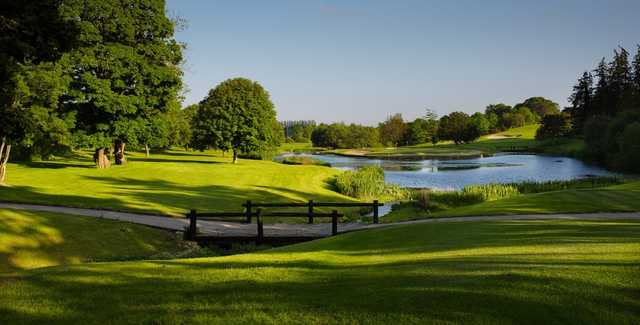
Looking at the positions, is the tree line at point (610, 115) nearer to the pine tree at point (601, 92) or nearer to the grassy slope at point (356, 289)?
the pine tree at point (601, 92)

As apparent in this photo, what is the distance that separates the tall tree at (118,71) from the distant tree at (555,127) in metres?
123

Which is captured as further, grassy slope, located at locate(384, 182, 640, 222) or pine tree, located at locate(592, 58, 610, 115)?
pine tree, located at locate(592, 58, 610, 115)

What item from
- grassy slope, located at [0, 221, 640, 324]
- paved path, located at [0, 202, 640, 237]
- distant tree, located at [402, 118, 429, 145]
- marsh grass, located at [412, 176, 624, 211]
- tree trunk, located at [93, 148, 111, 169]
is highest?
distant tree, located at [402, 118, 429, 145]

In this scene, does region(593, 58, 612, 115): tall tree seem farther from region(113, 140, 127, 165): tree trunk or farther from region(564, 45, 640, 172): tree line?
region(113, 140, 127, 165): tree trunk

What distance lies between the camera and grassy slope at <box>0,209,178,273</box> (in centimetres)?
1484

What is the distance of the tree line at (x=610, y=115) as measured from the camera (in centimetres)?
6500

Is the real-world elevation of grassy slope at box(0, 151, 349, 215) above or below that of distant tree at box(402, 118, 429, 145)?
below

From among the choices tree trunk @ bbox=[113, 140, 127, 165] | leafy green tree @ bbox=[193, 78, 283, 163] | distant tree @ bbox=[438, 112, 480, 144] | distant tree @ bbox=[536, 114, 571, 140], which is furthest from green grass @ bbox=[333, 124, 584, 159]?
tree trunk @ bbox=[113, 140, 127, 165]

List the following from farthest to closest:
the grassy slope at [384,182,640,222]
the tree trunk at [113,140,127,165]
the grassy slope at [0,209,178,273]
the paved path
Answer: the tree trunk at [113,140,127,165], the grassy slope at [384,182,640,222], the paved path, the grassy slope at [0,209,178,273]

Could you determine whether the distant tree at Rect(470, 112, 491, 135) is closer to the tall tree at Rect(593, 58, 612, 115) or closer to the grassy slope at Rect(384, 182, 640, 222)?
the tall tree at Rect(593, 58, 612, 115)

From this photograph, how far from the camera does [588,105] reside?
118 m

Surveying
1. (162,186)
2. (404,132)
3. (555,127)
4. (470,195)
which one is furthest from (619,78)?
(162,186)

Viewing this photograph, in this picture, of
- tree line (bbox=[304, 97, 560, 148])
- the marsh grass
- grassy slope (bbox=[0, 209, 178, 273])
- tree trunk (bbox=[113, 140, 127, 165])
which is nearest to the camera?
grassy slope (bbox=[0, 209, 178, 273])

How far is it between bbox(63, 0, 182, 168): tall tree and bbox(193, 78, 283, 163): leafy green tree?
1385 cm
